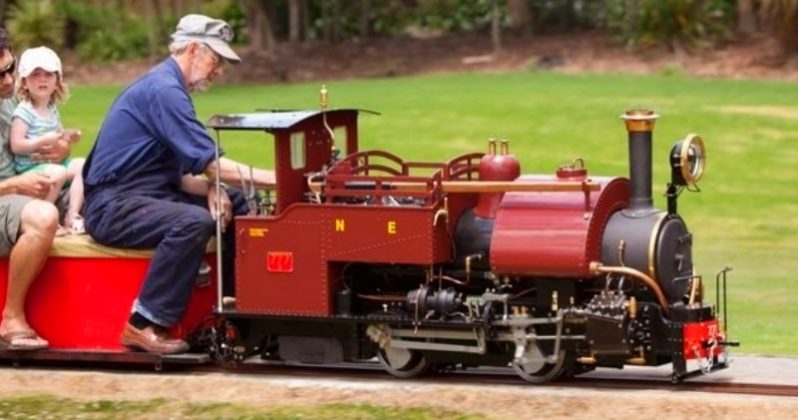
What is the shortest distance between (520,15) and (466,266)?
26.5 meters

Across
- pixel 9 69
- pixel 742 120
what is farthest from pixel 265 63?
pixel 9 69

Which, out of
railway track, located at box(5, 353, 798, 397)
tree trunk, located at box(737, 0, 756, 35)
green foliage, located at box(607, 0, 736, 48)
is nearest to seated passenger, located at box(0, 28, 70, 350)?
railway track, located at box(5, 353, 798, 397)

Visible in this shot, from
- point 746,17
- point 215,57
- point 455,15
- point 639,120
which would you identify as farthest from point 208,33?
point 455,15

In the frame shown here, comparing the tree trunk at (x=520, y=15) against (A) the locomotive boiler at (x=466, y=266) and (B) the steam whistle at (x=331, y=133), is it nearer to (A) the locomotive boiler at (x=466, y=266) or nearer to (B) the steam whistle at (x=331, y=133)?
(B) the steam whistle at (x=331, y=133)

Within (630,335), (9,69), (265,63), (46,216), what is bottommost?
(630,335)

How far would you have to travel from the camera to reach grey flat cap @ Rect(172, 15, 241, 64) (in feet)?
36.3

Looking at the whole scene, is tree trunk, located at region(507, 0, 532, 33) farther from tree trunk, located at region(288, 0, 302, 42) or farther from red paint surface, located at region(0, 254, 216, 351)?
red paint surface, located at region(0, 254, 216, 351)

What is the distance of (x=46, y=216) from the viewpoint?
443 inches

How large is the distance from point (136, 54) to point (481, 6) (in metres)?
6.74

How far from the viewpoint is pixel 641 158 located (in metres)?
10.4

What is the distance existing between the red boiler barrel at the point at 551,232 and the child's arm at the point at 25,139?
2714 mm

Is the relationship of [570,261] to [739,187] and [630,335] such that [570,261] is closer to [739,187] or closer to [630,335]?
[630,335]

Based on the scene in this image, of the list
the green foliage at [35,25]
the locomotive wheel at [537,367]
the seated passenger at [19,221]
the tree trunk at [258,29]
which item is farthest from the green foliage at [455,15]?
the locomotive wheel at [537,367]

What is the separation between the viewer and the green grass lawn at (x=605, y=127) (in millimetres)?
21641
